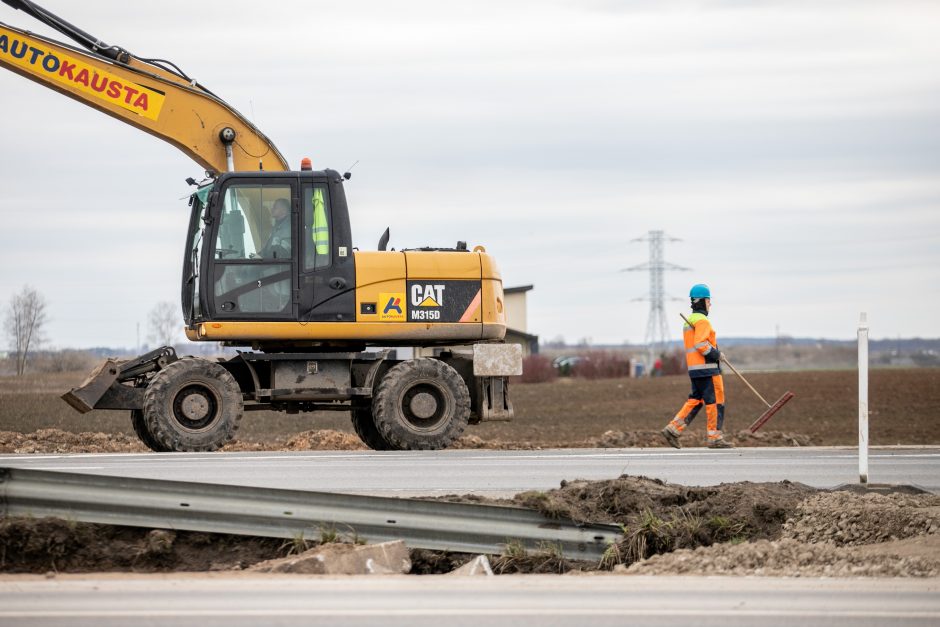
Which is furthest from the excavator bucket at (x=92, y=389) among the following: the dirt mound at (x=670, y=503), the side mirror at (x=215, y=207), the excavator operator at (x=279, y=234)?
the dirt mound at (x=670, y=503)

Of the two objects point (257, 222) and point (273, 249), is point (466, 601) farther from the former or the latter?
point (257, 222)

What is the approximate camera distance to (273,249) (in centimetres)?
1681

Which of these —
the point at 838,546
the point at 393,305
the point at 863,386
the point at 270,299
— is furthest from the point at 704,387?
the point at 838,546

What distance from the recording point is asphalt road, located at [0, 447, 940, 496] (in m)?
11.8

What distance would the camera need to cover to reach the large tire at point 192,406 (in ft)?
52.6

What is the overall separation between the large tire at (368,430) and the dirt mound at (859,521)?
9.07 m

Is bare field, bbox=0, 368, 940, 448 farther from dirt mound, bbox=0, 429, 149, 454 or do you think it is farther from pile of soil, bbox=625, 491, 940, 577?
pile of soil, bbox=625, 491, 940, 577

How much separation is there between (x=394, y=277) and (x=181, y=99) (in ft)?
11.2

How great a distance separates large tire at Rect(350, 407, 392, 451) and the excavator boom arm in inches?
130

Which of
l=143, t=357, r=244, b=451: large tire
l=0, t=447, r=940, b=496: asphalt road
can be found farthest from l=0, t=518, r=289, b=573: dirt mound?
l=143, t=357, r=244, b=451: large tire

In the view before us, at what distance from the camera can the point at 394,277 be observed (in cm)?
1736

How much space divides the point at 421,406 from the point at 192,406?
8.96 ft

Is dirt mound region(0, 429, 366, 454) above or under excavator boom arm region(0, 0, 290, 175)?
under

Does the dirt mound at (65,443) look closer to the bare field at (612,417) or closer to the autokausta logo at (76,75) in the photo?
the bare field at (612,417)
